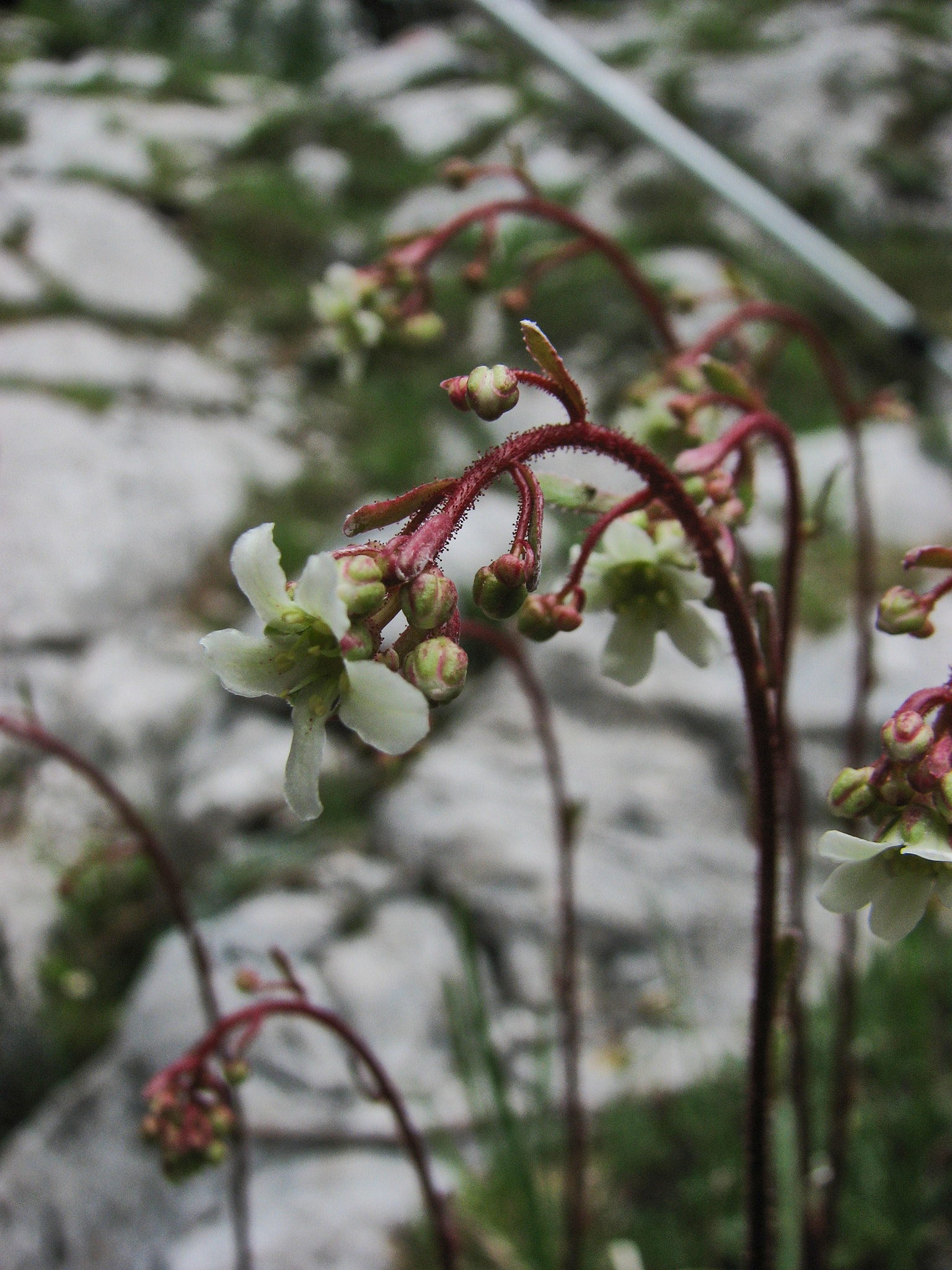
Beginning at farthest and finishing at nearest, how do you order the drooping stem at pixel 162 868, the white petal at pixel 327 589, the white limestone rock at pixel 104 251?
the white limestone rock at pixel 104 251 < the drooping stem at pixel 162 868 < the white petal at pixel 327 589

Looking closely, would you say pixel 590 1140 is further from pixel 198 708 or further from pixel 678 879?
pixel 198 708

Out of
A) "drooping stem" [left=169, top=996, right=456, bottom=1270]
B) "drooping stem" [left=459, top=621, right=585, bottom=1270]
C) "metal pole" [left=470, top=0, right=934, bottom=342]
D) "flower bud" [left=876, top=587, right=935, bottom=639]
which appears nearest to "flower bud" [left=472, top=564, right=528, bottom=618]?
"flower bud" [left=876, top=587, right=935, bottom=639]

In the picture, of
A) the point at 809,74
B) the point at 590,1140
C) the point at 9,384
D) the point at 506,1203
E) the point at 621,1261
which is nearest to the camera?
the point at 621,1261

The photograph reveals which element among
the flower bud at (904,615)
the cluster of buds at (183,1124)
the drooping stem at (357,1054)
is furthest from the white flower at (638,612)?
the cluster of buds at (183,1124)

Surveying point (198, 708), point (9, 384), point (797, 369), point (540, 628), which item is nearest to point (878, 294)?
point (540, 628)

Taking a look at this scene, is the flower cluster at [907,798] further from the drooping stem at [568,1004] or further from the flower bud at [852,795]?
the drooping stem at [568,1004]

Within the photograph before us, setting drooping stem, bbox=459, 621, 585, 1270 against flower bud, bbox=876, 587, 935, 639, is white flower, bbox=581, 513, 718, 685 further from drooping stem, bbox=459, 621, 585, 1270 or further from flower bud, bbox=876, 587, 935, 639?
drooping stem, bbox=459, 621, 585, 1270
